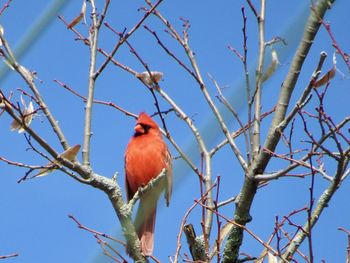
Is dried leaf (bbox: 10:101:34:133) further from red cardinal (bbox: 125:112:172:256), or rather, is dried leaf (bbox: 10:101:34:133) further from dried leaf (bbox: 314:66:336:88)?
red cardinal (bbox: 125:112:172:256)

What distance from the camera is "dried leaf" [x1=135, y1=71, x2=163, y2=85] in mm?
3826

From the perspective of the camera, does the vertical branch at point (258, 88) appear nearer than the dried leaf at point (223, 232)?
Yes

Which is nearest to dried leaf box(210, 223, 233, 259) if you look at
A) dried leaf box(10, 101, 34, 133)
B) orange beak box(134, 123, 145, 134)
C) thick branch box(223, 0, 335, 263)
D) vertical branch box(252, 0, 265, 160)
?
thick branch box(223, 0, 335, 263)

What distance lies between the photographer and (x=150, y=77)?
3801mm

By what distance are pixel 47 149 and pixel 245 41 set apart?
108 centimetres

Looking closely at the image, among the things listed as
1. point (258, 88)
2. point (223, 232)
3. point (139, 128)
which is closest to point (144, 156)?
point (139, 128)

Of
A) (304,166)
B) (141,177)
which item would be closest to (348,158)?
(304,166)

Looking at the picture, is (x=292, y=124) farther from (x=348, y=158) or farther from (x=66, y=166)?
(x=66, y=166)

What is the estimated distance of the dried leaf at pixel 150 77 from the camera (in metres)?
3.83

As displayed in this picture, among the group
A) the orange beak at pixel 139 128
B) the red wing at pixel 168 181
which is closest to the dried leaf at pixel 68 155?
Answer: the red wing at pixel 168 181

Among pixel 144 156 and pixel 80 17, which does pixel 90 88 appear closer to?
pixel 80 17

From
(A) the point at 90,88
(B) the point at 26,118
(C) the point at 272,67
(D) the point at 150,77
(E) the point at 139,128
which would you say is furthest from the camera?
(E) the point at 139,128

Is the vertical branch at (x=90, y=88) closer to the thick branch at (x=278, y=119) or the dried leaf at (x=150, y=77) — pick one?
the dried leaf at (x=150, y=77)

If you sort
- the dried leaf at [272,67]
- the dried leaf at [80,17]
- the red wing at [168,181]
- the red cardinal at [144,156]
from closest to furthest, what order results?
the dried leaf at [272,67]
the dried leaf at [80,17]
the red wing at [168,181]
the red cardinal at [144,156]
